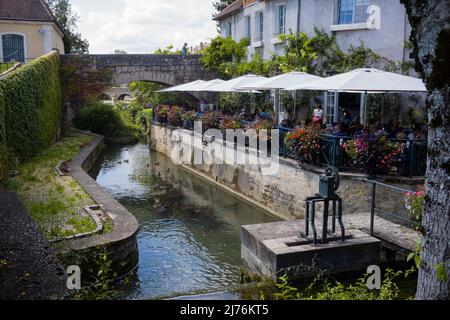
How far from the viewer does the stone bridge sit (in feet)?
82.0

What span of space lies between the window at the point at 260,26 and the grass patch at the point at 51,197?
33.2ft

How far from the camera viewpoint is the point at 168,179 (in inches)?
706

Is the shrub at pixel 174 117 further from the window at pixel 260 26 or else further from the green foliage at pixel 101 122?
the green foliage at pixel 101 122

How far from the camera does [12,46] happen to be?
87.7 ft

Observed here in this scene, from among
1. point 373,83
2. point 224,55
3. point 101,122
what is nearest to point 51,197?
point 373,83

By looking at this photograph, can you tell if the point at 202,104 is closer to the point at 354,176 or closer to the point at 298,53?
the point at 298,53

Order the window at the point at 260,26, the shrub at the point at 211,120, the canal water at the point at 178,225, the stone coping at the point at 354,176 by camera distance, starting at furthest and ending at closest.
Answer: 1. the window at the point at 260,26
2. the shrub at the point at 211,120
3. the stone coping at the point at 354,176
4. the canal water at the point at 178,225

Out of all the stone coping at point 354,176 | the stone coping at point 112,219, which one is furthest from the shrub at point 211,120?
the stone coping at point 354,176

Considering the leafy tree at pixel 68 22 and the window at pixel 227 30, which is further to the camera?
the leafy tree at pixel 68 22

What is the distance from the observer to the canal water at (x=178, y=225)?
844 cm

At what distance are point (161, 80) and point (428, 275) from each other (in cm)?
2371

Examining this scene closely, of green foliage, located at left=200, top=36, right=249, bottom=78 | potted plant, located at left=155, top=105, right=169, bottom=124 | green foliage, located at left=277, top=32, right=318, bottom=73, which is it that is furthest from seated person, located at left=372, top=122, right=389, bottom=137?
potted plant, located at left=155, top=105, right=169, bottom=124

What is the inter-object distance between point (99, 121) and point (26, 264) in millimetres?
25889

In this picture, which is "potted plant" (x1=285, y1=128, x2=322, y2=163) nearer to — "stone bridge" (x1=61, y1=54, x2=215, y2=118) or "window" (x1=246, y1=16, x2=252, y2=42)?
"window" (x1=246, y1=16, x2=252, y2=42)
